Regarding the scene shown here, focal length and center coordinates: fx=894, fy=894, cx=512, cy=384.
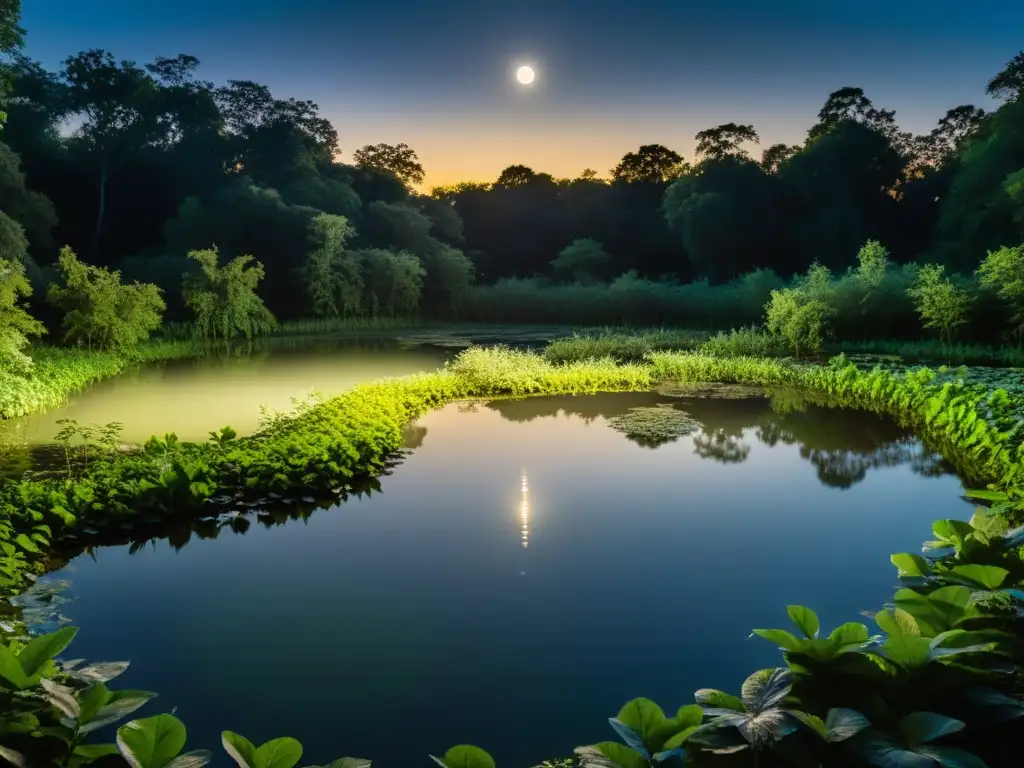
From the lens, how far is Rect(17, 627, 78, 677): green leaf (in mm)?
2559

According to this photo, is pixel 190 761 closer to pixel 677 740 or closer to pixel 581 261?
pixel 677 740

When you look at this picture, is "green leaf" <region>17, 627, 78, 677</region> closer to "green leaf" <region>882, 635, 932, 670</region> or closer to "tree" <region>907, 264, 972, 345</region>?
"green leaf" <region>882, 635, 932, 670</region>

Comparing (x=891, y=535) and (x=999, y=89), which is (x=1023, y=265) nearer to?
Answer: (x=891, y=535)

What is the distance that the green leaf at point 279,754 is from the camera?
2.22 m

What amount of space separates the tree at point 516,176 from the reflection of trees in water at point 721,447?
41528mm

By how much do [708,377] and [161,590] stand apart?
38.1 feet

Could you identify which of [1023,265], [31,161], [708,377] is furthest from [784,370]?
[31,161]

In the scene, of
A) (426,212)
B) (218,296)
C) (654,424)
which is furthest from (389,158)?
(654,424)

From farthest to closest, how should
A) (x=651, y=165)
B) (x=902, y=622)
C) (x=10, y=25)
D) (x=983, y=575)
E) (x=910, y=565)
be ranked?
(x=651, y=165) < (x=10, y=25) < (x=910, y=565) < (x=983, y=575) < (x=902, y=622)

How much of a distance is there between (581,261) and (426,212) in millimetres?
7623

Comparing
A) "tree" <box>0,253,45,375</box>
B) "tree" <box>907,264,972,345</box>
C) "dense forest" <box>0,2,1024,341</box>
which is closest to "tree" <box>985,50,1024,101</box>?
"dense forest" <box>0,2,1024,341</box>

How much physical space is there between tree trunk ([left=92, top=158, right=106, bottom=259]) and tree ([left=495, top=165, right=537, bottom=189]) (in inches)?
863

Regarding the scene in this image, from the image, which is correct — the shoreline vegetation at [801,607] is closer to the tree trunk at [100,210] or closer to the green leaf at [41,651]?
the green leaf at [41,651]

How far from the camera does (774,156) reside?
42750 mm
